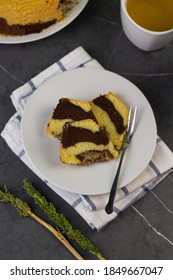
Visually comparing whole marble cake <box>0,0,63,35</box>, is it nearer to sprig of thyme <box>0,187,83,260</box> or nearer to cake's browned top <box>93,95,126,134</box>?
cake's browned top <box>93,95,126,134</box>

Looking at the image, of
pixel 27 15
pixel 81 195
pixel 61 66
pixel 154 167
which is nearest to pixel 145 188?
pixel 154 167

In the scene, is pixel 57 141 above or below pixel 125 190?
above

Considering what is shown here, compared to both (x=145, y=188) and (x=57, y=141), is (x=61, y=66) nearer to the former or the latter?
(x=57, y=141)

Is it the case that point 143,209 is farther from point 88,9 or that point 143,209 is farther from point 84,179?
point 88,9

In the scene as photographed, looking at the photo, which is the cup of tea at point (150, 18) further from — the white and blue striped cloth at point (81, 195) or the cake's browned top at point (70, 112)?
the cake's browned top at point (70, 112)

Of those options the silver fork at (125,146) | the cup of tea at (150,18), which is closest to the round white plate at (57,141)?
the silver fork at (125,146)

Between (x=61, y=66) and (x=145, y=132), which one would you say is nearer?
(x=145, y=132)

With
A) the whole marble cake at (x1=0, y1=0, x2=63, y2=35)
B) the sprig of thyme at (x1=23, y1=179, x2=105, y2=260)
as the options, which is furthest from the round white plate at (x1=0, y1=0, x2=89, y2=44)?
the sprig of thyme at (x1=23, y1=179, x2=105, y2=260)

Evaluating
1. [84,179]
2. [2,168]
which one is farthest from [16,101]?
[84,179]
